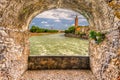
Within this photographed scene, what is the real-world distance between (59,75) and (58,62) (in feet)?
4.96

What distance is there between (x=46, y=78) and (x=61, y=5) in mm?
4241

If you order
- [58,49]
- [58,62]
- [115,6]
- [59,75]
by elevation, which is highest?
[115,6]

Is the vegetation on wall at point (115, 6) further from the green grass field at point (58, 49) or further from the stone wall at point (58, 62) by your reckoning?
the green grass field at point (58, 49)

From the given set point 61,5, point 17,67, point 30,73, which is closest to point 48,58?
point 30,73

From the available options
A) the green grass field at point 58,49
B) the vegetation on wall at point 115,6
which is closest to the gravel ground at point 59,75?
the vegetation on wall at point 115,6

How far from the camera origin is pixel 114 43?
620 centimetres

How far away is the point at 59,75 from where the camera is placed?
9.40m

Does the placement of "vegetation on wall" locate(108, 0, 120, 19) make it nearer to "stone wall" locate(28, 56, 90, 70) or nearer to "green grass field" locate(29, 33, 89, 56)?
"stone wall" locate(28, 56, 90, 70)

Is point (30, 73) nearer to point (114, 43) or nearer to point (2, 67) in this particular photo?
point (2, 67)

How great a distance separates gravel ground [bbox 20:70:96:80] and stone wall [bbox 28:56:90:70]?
575 mm

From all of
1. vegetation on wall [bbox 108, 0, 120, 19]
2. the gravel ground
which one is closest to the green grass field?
the gravel ground

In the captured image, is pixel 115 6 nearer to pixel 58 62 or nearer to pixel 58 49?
pixel 58 62

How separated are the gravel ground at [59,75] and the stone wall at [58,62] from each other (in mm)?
575

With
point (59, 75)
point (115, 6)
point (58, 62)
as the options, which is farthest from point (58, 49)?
point (115, 6)
